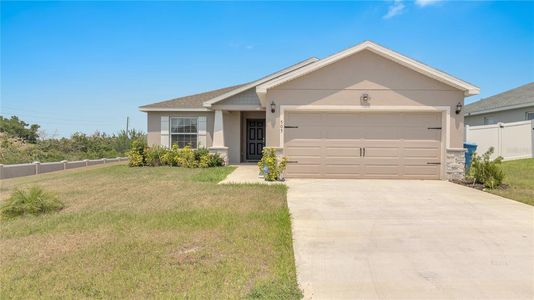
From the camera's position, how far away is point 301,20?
12.2 m

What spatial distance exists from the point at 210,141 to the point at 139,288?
43.4 ft

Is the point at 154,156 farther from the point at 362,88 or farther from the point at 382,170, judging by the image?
the point at 382,170

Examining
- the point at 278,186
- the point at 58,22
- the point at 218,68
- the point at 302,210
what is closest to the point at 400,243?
the point at 302,210

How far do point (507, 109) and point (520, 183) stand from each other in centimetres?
1195

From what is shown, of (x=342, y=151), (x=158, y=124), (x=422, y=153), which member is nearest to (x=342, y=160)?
(x=342, y=151)

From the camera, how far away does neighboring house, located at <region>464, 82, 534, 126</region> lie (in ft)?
57.0

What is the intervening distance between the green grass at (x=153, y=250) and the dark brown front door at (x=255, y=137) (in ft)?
32.2

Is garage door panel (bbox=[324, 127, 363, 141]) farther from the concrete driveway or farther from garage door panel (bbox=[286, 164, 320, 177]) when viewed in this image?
the concrete driveway

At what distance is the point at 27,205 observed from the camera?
5785mm

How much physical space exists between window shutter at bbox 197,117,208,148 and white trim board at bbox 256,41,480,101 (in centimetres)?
668

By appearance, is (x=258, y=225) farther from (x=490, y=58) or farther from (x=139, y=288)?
(x=490, y=58)

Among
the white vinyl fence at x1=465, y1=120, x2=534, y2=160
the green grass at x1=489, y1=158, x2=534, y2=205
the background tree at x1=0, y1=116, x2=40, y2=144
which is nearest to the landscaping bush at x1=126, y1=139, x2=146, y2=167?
the green grass at x1=489, y1=158, x2=534, y2=205

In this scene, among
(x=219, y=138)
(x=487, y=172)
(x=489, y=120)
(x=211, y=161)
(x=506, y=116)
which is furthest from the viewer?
(x=489, y=120)

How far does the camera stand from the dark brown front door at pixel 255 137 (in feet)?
54.5
